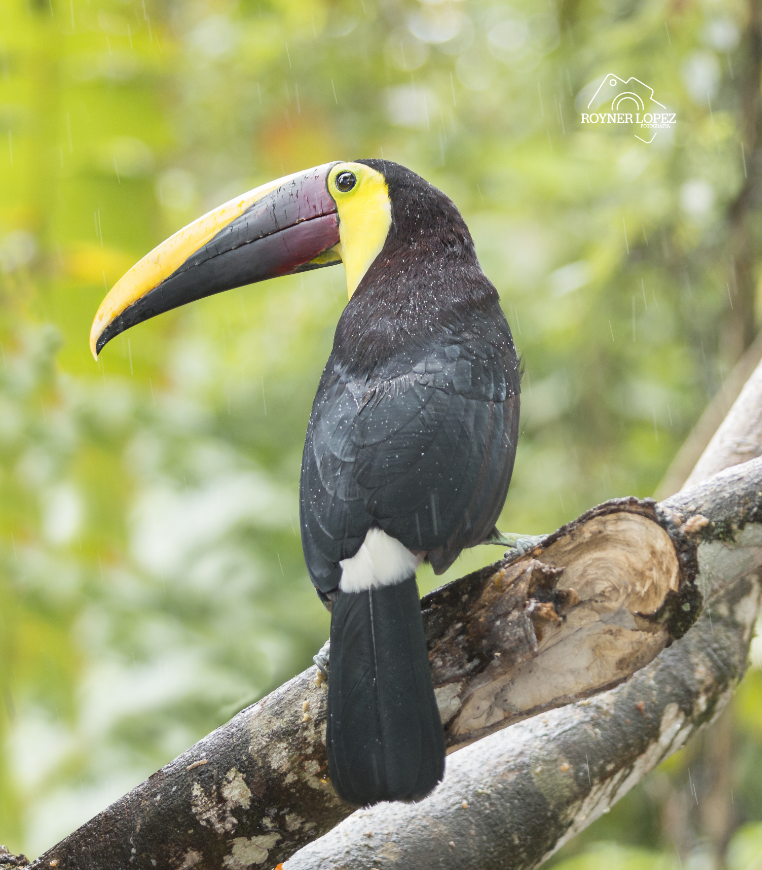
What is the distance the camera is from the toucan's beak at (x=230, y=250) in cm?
176

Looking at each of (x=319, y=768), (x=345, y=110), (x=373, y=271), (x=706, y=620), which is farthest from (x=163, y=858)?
(x=345, y=110)

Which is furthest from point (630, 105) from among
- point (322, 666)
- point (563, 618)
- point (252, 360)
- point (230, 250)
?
point (322, 666)

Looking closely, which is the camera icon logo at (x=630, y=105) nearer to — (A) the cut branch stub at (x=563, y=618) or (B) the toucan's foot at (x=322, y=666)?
(A) the cut branch stub at (x=563, y=618)

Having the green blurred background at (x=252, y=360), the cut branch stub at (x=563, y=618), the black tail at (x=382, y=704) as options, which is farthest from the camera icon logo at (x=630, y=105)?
the black tail at (x=382, y=704)

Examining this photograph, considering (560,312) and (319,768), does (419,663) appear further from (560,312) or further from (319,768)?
(560,312)

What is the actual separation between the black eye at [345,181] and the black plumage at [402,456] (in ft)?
0.15

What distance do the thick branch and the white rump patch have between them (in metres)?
0.15

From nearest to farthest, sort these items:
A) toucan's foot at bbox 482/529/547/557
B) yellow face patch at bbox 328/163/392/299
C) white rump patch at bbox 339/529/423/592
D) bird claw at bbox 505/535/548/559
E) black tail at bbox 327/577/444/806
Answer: black tail at bbox 327/577/444/806 → white rump patch at bbox 339/529/423/592 → bird claw at bbox 505/535/548/559 → toucan's foot at bbox 482/529/547/557 → yellow face patch at bbox 328/163/392/299

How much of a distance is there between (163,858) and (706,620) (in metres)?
1.19

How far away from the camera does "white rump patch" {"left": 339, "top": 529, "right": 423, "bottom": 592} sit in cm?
126

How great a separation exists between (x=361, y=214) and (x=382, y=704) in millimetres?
994

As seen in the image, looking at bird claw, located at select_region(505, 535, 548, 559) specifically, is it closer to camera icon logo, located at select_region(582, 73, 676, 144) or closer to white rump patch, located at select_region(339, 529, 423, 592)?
white rump patch, located at select_region(339, 529, 423, 592)

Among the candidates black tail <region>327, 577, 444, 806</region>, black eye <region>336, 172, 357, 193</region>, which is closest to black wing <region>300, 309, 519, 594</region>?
black tail <region>327, 577, 444, 806</region>

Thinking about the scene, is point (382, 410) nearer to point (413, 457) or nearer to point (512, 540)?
point (413, 457)
